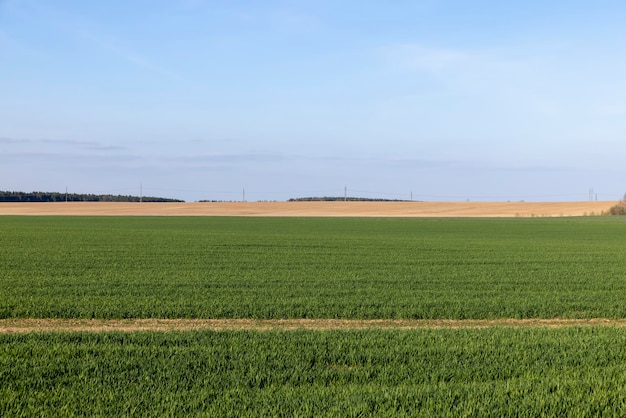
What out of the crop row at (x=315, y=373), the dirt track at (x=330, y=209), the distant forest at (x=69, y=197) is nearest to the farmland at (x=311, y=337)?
the crop row at (x=315, y=373)

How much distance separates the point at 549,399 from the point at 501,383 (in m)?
0.71

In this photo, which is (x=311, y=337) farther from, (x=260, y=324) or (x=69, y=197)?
(x=69, y=197)

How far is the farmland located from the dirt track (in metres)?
70.6

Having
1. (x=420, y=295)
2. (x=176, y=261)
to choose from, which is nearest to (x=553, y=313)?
(x=420, y=295)

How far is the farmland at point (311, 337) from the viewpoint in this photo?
7.28 m

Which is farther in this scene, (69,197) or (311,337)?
(69,197)

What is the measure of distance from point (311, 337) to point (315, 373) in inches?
79.7

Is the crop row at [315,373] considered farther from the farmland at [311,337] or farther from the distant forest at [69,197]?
the distant forest at [69,197]

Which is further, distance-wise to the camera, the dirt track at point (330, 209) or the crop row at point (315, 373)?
the dirt track at point (330, 209)

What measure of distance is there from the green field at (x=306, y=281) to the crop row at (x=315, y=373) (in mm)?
3235

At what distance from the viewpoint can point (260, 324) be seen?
12547 mm

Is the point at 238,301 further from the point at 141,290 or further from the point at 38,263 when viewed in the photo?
the point at 38,263

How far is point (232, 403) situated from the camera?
7148mm

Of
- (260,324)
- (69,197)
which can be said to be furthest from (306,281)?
(69,197)
